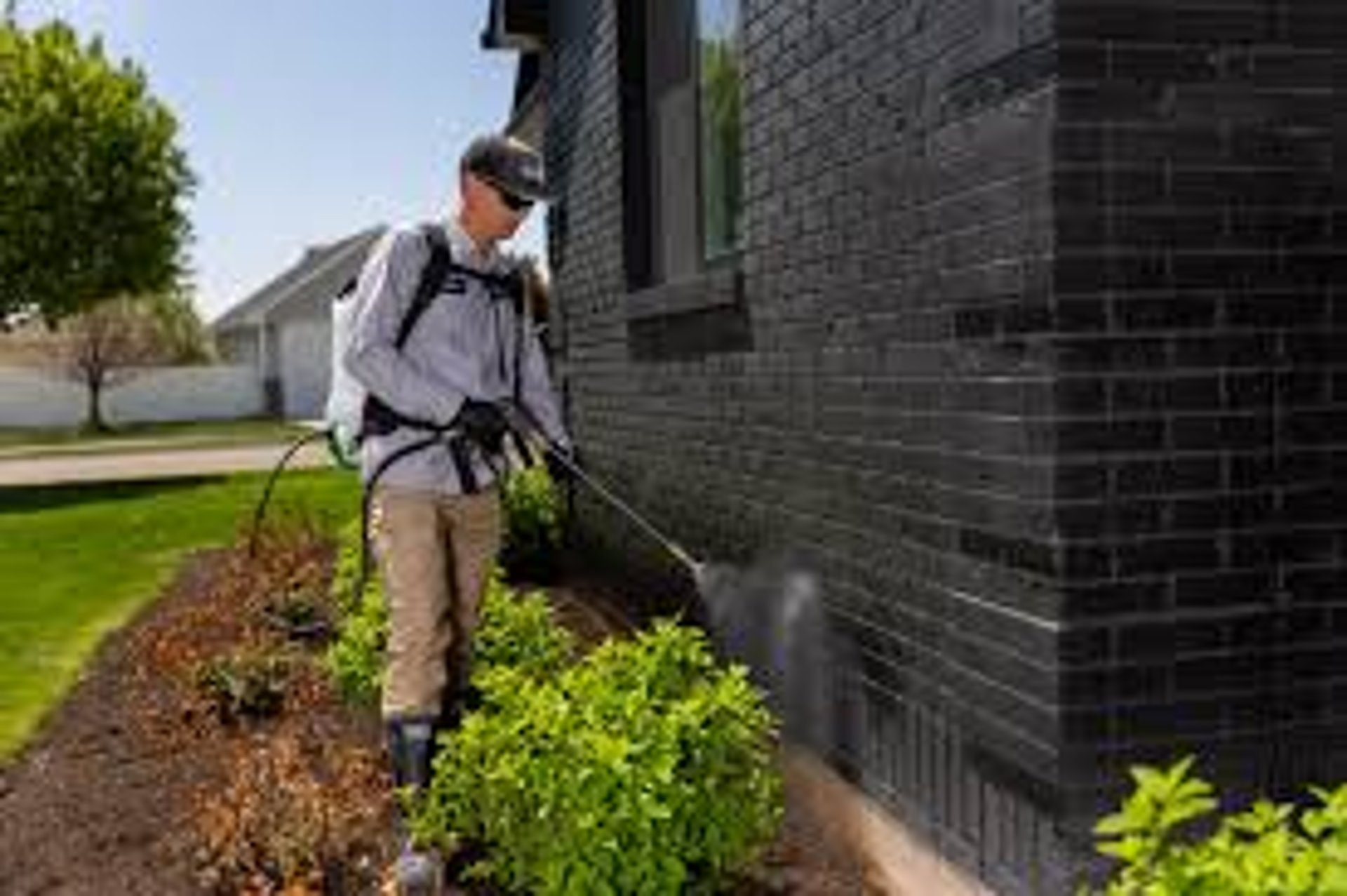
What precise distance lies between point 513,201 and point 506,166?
0.12 meters

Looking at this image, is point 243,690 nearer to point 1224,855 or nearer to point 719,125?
point 719,125

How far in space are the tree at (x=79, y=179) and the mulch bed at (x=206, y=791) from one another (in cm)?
2875

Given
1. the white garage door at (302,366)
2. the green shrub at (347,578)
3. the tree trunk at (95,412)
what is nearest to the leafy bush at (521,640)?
the green shrub at (347,578)

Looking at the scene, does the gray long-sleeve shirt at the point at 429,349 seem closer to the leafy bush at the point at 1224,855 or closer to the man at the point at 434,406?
the man at the point at 434,406

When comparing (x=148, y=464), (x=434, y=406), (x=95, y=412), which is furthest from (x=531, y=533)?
(x=95, y=412)

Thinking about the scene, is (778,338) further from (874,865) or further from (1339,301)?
(1339,301)

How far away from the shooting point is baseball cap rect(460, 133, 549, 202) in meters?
5.58

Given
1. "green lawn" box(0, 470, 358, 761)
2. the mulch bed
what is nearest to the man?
the mulch bed

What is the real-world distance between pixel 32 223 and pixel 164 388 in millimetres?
30150

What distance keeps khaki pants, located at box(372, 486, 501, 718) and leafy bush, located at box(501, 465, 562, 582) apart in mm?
5367

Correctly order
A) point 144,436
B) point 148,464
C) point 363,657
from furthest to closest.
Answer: point 144,436, point 148,464, point 363,657

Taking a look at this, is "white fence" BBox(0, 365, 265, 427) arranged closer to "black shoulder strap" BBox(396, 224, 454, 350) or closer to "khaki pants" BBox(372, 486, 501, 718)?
"khaki pants" BBox(372, 486, 501, 718)

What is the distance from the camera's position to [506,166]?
18.3ft

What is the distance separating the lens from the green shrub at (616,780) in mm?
4551
